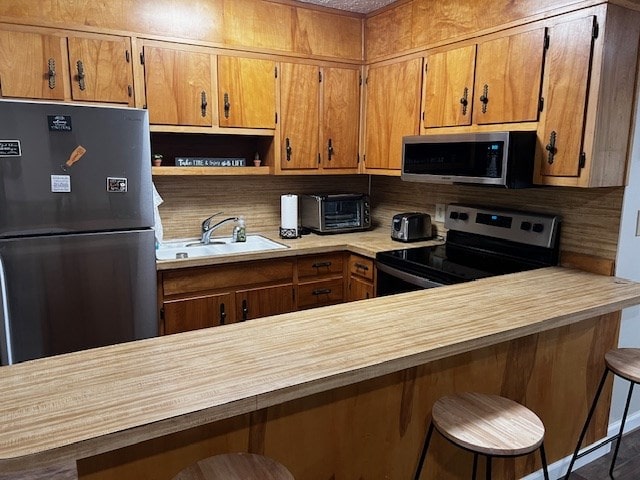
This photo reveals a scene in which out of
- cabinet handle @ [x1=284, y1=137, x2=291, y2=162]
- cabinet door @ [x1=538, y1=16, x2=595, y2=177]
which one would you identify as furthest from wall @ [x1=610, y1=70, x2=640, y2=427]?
cabinet handle @ [x1=284, y1=137, x2=291, y2=162]

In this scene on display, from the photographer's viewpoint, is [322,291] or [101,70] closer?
[101,70]

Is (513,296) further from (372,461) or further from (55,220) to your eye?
→ (55,220)

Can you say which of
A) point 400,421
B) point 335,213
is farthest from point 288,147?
point 400,421

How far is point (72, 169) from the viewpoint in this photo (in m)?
2.15

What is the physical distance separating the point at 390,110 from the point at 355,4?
2.39 ft

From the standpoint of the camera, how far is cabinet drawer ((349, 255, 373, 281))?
2920 mm

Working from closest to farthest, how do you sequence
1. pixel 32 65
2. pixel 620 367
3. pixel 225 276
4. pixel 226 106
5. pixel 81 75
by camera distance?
pixel 620 367 < pixel 32 65 < pixel 81 75 < pixel 225 276 < pixel 226 106

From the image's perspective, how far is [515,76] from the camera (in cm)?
226

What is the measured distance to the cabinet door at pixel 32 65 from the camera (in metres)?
2.29

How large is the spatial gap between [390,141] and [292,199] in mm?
781

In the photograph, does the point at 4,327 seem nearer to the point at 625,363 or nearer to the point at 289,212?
the point at 289,212

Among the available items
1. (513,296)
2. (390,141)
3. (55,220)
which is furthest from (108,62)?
(513,296)

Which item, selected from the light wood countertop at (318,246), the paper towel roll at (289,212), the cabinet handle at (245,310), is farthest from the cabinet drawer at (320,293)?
the paper towel roll at (289,212)

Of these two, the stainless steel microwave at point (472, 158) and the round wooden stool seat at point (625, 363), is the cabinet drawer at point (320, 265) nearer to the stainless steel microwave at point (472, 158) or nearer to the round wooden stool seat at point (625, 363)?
the stainless steel microwave at point (472, 158)
